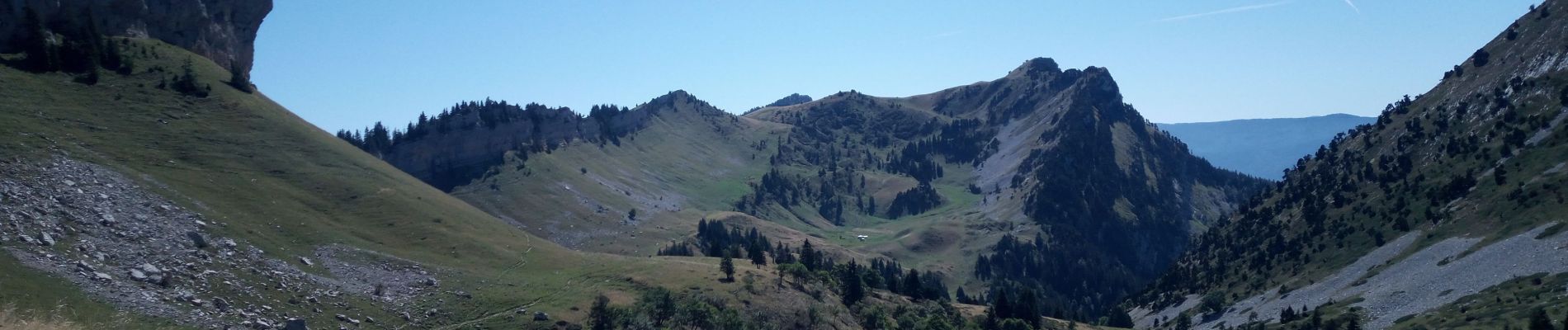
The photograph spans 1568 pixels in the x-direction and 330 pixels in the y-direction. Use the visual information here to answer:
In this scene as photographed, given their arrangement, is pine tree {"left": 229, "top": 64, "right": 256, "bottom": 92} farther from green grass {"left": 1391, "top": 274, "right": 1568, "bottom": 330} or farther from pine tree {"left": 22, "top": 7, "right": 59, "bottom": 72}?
A: green grass {"left": 1391, "top": 274, "right": 1568, "bottom": 330}

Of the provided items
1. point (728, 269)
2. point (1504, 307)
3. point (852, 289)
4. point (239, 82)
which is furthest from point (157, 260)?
point (1504, 307)

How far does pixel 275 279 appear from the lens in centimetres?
9444

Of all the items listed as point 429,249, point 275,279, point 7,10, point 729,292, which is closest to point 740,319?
point 729,292

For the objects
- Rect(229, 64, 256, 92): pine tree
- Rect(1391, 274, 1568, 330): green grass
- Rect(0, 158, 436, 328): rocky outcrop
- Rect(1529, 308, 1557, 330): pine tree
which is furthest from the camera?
Rect(229, 64, 256, 92): pine tree

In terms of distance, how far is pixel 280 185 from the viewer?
412ft

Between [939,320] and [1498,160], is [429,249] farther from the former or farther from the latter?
[1498,160]

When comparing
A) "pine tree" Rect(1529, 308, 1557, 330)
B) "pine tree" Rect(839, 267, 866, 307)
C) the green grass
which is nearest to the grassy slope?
"pine tree" Rect(839, 267, 866, 307)

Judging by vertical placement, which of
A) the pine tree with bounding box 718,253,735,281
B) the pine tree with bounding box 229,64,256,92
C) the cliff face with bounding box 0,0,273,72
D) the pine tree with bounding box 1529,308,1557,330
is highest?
the cliff face with bounding box 0,0,273,72

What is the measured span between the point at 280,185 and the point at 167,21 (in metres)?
72.4

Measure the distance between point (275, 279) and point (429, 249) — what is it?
28.9 metres

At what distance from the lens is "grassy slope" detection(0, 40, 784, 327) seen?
106688 mm

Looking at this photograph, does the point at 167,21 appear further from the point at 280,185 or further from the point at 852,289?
the point at 852,289

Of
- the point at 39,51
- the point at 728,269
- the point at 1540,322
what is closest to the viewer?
the point at 1540,322

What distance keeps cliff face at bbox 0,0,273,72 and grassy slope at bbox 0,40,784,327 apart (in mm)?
8913
